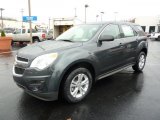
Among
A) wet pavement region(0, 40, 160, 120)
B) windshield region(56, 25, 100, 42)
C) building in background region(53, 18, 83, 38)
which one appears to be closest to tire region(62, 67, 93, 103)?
wet pavement region(0, 40, 160, 120)

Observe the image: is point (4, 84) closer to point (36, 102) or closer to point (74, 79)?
point (36, 102)

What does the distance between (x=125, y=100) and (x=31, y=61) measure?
2206 mm

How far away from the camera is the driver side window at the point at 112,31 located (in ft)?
15.6

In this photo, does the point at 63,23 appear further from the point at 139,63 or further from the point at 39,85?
the point at 39,85

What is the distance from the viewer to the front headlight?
3460 millimetres

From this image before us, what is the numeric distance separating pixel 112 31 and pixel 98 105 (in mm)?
2124

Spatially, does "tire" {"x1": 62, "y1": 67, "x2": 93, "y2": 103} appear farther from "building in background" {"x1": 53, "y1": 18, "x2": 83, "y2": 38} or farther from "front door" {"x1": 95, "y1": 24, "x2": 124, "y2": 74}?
"building in background" {"x1": 53, "y1": 18, "x2": 83, "y2": 38}

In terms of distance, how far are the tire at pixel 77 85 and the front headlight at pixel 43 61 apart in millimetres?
501

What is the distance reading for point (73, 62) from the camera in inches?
146

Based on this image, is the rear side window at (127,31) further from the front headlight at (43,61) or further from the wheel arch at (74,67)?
the front headlight at (43,61)

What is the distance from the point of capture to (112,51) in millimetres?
4652

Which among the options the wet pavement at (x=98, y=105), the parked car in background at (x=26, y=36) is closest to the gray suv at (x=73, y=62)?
the wet pavement at (x=98, y=105)

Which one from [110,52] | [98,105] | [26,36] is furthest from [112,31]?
[26,36]

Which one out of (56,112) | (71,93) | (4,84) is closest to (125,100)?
(71,93)
